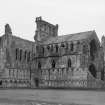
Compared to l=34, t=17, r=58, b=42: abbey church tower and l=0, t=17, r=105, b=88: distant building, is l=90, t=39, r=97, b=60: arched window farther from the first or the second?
l=34, t=17, r=58, b=42: abbey church tower

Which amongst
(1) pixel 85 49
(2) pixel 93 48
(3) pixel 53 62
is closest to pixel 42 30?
(3) pixel 53 62

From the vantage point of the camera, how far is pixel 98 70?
73.2m

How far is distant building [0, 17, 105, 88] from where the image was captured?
67.5 meters

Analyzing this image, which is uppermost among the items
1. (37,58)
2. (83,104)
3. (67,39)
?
(67,39)

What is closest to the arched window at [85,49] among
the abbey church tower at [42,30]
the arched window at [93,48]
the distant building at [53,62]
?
the distant building at [53,62]

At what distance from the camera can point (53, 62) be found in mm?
73812

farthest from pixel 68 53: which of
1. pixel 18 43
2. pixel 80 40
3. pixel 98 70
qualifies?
pixel 18 43

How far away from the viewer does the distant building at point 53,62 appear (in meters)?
67.5

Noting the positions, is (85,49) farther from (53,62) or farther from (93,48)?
(53,62)

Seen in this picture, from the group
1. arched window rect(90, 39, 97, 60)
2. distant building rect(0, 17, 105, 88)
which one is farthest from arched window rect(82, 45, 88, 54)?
arched window rect(90, 39, 97, 60)

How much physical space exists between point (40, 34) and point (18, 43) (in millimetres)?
13238

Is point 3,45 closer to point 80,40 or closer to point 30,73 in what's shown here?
point 30,73

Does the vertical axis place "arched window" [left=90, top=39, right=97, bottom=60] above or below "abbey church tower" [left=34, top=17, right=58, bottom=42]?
below

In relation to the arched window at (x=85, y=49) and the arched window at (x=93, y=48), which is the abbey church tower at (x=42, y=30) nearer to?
the arched window at (x=93, y=48)
